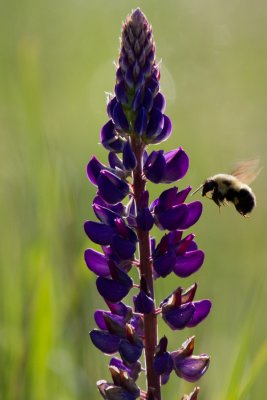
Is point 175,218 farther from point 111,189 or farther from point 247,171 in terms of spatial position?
point 247,171

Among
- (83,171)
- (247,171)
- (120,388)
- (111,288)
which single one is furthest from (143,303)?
(83,171)

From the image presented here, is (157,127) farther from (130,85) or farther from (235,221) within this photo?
(235,221)

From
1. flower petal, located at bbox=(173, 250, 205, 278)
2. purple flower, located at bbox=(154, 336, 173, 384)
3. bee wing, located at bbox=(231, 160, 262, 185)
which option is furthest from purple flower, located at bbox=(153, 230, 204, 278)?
bee wing, located at bbox=(231, 160, 262, 185)

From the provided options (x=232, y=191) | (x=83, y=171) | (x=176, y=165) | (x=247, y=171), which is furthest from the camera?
(x=83, y=171)

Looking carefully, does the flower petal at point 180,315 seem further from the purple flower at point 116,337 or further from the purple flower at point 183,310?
the purple flower at point 116,337

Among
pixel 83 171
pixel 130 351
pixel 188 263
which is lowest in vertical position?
pixel 130 351

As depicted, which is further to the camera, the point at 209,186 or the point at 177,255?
the point at 209,186

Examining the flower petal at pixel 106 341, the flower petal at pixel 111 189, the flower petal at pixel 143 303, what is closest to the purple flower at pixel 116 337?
the flower petal at pixel 106 341
